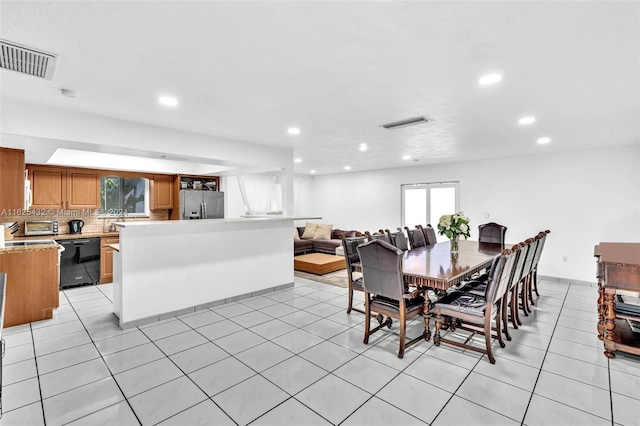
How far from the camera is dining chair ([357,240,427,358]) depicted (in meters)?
2.79

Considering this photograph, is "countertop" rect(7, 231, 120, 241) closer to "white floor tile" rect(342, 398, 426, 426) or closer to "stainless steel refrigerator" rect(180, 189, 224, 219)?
"stainless steel refrigerator" rect(180, 189, 224, 219)

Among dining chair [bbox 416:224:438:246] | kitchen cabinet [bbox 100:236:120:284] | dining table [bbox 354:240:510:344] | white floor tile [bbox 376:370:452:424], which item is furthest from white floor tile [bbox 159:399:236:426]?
kitchen cabinet [bbox 100:236:120:284]

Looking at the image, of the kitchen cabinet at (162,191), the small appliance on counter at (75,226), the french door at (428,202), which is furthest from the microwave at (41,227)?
the french door at (428,202)

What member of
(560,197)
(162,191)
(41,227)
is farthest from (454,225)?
(41,227)

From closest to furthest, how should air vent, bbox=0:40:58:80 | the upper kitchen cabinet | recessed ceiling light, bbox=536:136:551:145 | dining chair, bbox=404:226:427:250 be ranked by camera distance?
air vent, bbox=0:40:58:80
the upper kitchen cabinet
recessed ceiling light, bbox=536:136:551:145
dining chair, bbox=404:226:427:250

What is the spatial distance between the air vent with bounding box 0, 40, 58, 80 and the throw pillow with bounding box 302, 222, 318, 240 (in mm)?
6806

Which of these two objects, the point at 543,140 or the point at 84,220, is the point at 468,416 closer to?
the point at 543,140

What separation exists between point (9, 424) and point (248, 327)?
193cm

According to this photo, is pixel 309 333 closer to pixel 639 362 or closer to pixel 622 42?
pixel 639 362

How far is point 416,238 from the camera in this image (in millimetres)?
4988

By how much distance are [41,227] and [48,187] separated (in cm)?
68

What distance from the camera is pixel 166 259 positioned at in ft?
12.6

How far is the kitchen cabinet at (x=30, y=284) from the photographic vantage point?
351 cm

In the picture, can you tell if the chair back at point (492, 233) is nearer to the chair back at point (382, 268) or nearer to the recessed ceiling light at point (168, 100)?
the chair back at point (382, 268)
